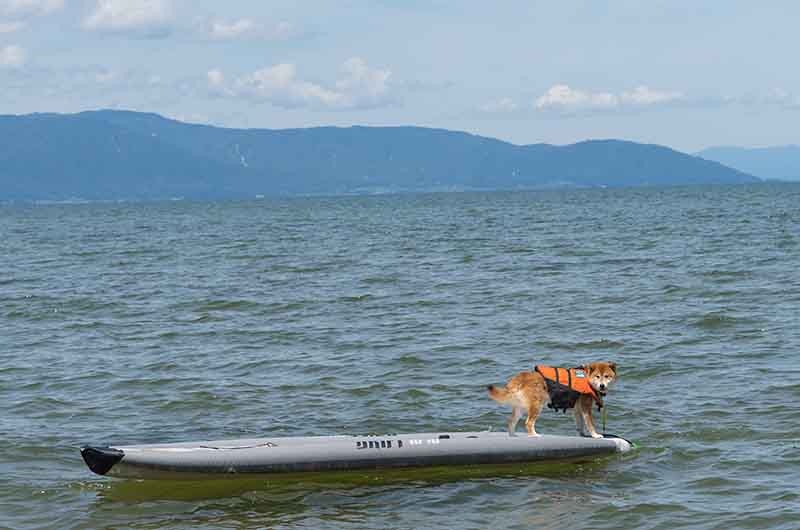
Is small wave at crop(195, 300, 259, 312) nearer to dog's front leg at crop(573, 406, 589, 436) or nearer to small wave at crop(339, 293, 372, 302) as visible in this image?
small wave at crop(339, 293, 372, 302)

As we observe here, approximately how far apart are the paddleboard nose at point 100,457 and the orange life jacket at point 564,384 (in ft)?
16.5

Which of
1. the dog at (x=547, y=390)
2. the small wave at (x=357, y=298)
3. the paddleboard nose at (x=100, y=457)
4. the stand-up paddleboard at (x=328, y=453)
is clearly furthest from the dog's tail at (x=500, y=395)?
the small wave at (x=357, y=298)

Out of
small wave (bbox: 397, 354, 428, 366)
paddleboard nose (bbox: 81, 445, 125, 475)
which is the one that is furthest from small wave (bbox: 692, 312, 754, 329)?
paddleboard nose (bbox: 81, 445, 125, 475)

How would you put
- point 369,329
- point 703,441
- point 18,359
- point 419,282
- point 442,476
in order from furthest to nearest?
point 419,282, point 369,329, point 18,359, point 703,441, point 442,476

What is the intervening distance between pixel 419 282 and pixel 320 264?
29.2 feet

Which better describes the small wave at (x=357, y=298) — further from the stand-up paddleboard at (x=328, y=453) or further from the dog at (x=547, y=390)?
the dog at (x=547, y=390)

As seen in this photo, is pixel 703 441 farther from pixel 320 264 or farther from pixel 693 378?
pixel 320 264

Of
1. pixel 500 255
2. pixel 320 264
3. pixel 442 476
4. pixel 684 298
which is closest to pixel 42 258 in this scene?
pixel 320 264

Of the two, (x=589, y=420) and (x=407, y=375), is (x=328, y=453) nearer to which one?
(x=589, y=420)

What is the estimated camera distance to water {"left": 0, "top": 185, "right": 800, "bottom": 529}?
37.7 ft

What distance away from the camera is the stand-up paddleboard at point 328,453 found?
1191 cm

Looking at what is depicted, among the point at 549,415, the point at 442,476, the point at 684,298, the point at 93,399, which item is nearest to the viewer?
the point at 442,476

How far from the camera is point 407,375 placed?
1816 cm

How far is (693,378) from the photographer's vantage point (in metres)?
17.1
